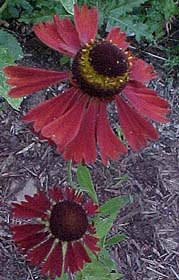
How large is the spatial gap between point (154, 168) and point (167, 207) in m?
0.13

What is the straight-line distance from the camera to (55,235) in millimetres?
1256

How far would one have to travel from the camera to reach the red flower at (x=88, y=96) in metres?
1.07

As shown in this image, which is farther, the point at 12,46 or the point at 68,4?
the point at 12,46

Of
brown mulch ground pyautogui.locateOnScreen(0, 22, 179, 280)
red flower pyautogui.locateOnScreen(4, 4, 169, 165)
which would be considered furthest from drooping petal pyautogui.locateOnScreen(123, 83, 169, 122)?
brown mulch ground pyautogui.locateOnScreen(0, 22, 179, 280)

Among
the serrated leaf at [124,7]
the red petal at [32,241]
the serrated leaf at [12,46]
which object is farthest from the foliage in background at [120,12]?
the red petal at [32,241]

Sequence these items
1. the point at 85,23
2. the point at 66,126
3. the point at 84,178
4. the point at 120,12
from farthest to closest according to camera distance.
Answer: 1. the point at 120,12
2. the point at 84,178
3. the point at 85,23
4. the point at 66,126

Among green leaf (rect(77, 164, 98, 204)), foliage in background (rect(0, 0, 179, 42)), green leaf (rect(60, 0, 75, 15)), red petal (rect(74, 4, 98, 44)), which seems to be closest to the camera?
red petal (rect(74, 4, 98, 44))

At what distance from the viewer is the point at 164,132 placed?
2209mm

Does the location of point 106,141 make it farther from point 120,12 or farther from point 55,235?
point 120,12

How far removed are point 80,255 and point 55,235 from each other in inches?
2.2

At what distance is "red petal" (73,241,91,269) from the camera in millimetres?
1242

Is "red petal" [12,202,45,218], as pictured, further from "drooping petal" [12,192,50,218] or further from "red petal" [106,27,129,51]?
"red petal" [106,27,129,51]

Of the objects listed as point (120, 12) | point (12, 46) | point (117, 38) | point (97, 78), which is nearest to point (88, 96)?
point (97, 78)

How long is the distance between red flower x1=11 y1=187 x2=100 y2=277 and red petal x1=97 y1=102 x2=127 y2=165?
20 cm
